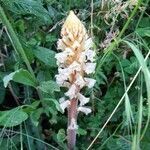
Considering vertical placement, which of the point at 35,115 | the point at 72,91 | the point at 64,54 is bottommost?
the point at 35,115

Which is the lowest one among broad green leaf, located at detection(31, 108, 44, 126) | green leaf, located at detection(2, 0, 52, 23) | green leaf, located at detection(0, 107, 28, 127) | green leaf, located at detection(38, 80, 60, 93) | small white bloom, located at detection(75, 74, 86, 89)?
broad green leaf, located at detection(31, 108, 44, 126)

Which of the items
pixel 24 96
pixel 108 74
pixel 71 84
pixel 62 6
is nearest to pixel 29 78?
pixel 71 84

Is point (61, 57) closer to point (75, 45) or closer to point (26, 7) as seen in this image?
point (75, 45)

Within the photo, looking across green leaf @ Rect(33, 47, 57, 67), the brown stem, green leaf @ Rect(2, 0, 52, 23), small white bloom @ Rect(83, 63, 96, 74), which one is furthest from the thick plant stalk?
green leaf @ Rect(2, 0, 52, 23)

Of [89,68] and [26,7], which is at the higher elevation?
[26,7]

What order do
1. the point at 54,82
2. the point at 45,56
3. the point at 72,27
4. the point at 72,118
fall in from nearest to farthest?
the point at 72,27
the point at 72,118
the point at 54,82
the point at 45,56

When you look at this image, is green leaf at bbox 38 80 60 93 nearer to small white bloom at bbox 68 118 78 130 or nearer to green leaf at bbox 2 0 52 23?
small white bloom at bbox 68 118 78 130

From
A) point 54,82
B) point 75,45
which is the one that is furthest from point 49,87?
point 75,45

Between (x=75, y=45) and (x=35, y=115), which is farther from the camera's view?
(x=35, y=115)
